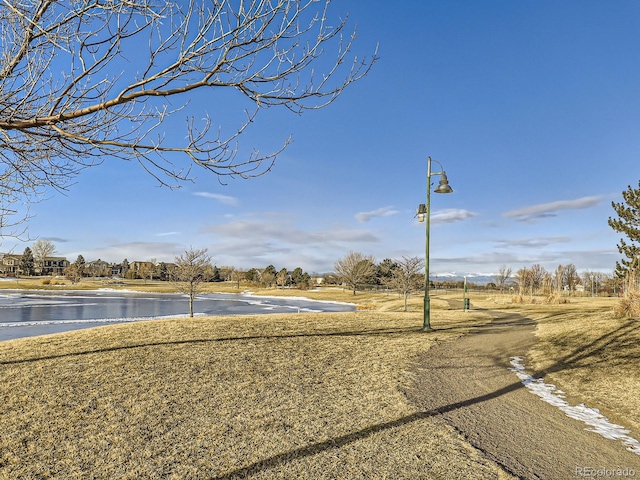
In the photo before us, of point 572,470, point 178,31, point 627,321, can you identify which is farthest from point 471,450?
point 627,321

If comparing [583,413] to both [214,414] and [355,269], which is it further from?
[355,269]

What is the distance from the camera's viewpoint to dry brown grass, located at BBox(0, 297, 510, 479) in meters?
3.56

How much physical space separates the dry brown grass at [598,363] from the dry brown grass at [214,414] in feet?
9.01

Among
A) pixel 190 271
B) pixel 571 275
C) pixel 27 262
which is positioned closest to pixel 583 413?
pixel 190 271

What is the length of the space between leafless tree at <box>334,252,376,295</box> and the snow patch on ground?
152 ft

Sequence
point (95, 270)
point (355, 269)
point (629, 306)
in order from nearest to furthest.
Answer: point (629, 306) < point (355, 269) < point (95, 270)

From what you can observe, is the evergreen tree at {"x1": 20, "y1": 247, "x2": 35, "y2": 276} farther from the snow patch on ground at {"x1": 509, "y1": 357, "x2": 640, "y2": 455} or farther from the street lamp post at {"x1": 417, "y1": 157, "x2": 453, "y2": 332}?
the snow patch on ground at {"x1": 509, "y1": 357, "x2": 640, "y2": 455}

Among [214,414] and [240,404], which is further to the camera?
[240,404]

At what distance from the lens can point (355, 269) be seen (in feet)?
184

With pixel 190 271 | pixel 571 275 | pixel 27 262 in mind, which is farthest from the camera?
pixel 27 262

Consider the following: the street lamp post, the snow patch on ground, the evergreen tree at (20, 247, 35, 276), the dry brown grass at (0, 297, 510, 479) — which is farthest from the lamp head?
the evergreen tree at (20, 247, 35, 276)

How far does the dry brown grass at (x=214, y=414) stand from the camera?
11.7 feet

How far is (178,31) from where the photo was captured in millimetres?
3469

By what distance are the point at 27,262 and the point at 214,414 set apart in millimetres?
108072
